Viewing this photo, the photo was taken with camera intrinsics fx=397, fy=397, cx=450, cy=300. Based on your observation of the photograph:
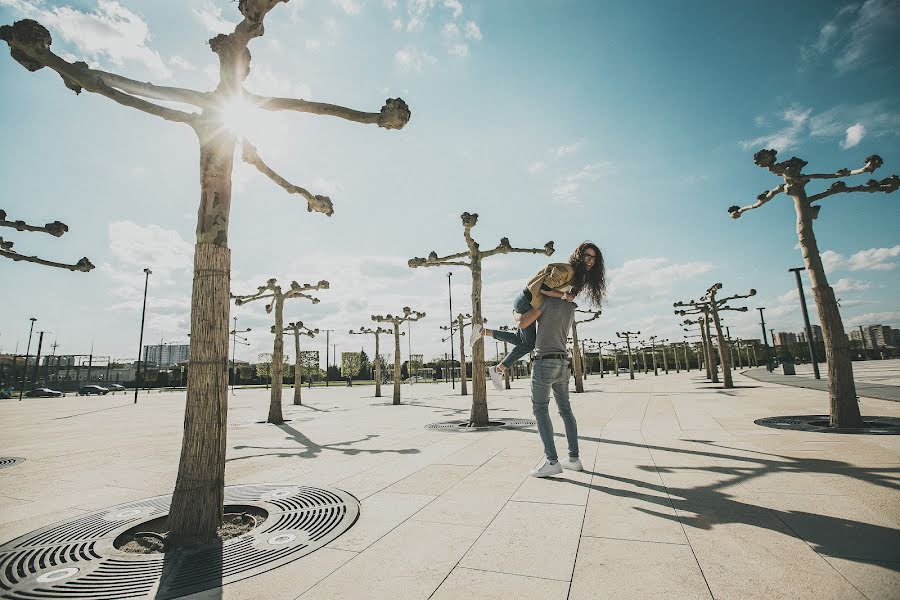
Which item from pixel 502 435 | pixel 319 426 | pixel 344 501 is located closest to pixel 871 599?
pixel 344 501

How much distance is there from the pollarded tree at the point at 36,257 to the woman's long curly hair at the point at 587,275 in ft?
31.0

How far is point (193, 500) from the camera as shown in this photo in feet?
10.7

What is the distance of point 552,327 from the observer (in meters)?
4.70

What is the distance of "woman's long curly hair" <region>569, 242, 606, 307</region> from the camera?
16.4 feet

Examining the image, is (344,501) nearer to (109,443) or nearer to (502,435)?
(502,435)

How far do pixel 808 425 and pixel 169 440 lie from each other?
13.0 m

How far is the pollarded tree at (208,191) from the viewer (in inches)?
127

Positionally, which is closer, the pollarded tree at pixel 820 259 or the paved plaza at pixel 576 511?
the paved plaza at pixel 576 511

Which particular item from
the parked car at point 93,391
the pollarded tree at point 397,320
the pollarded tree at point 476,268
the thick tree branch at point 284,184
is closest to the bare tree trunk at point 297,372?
the pollarded tree at point 397,320

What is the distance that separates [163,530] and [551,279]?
4516 millimetres

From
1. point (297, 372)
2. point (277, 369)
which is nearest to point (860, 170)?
point (277, 369)

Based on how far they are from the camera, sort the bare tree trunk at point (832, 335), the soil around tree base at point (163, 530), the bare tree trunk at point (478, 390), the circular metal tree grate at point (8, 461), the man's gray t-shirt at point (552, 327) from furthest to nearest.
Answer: the bare tree trunk at point (478, 390) → the bare tree trunk at point (832, 335) → the circular metal tree grate at point (8, 461) → the man's gray t-shirt at point (552, 327) → the soil around tree base at point (163, 530)

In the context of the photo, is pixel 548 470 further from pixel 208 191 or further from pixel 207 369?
pixel 208 191

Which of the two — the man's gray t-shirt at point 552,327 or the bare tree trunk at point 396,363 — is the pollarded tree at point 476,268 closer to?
the man's gray t-shirt at point 552,327
